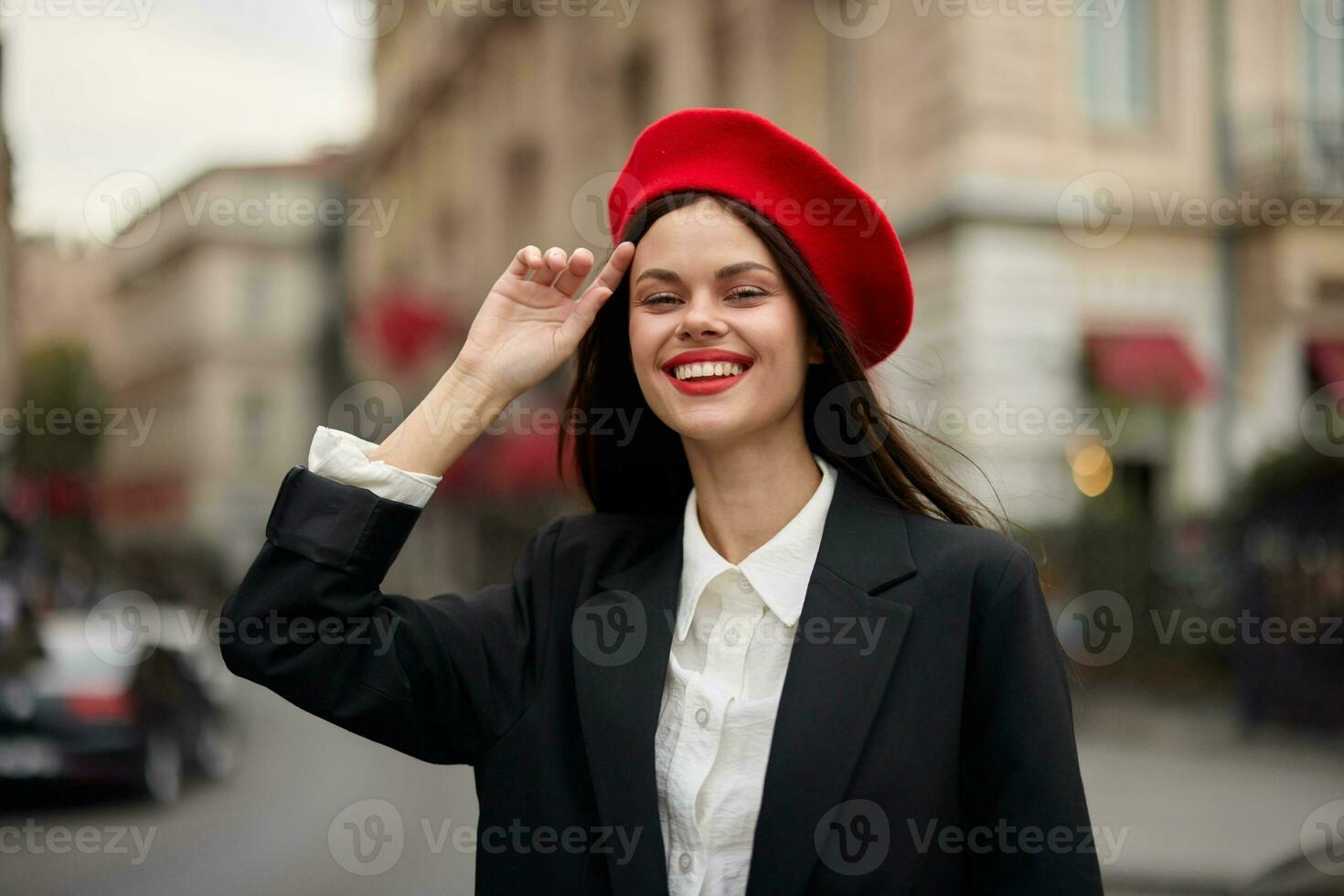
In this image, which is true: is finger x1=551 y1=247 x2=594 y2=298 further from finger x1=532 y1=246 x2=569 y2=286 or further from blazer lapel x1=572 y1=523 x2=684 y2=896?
blazer lapel x1=572 y1=523 x2=684 y2=896

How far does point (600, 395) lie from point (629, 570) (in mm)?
378

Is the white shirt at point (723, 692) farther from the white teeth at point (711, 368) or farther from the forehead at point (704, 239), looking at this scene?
the forehead at point (704, 239)

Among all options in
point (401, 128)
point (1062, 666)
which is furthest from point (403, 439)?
point (401, 128)

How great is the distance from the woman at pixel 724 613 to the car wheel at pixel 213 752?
26.5 ft

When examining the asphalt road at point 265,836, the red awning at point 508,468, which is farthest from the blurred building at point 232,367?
the asphalt road at point 265,836

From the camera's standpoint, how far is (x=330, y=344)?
38.6 m

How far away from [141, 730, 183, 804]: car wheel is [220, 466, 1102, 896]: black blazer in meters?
6.86

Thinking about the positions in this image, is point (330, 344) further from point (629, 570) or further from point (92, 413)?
point (629, 570)

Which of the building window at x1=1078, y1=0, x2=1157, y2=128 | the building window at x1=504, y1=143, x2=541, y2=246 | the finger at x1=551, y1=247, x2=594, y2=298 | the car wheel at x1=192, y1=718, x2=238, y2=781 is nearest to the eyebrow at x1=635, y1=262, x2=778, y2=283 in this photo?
the finger at x1=551, y1=247, x2=594, y2=298

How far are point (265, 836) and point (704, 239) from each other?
629 centimetres

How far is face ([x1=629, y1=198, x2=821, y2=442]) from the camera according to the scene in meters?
1.97

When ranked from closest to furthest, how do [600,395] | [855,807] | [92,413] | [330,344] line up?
1. [855,807]
2. [600,395]
3. [92,413]
4. [330,344]

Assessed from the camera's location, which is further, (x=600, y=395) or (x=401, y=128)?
(x=401, y=128)

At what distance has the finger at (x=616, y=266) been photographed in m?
2.05
